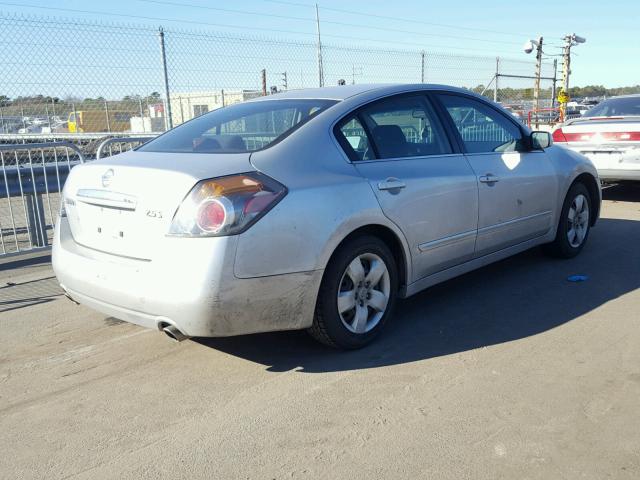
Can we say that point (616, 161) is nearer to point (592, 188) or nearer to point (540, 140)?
point (592, 188)

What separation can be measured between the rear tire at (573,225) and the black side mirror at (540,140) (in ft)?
2.09

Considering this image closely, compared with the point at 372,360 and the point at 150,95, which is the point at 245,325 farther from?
the point at 150,95

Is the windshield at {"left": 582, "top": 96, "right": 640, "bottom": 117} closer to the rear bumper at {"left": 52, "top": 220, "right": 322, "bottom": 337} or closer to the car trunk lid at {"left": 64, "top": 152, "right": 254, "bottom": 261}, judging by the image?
the rear bumper at {"left": 52, "top": 220, "right": 322, "bottom": 337}

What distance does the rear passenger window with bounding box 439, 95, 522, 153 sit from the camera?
4.69m

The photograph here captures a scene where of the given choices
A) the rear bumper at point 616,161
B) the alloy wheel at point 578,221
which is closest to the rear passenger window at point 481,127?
the alloy wheel at point 578,221

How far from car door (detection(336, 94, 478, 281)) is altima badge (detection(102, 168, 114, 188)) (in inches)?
53.6

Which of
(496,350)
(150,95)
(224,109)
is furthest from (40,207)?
(496,350)

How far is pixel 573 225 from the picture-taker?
585 cm

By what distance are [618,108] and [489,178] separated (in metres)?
6.32

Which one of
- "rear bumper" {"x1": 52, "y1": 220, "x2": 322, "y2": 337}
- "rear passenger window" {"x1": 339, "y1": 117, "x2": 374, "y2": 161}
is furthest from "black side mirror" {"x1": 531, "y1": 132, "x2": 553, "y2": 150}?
"rear bumper" {"x1": 52, "y1": 220, "x2": 322, "y2": 337}

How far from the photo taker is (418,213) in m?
4.02

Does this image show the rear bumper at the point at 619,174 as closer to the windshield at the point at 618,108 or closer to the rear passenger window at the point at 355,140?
the windshield at the point at 618,108

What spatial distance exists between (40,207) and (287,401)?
185 inches

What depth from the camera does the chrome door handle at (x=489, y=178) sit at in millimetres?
4559
